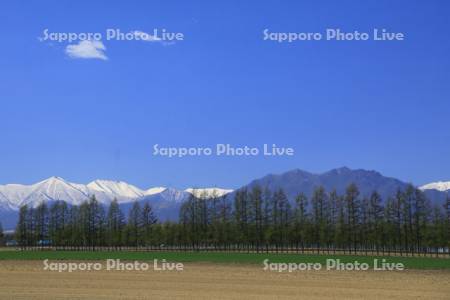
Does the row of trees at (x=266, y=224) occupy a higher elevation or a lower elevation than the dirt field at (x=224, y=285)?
higher

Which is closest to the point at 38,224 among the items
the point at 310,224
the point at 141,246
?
the point at 141,246

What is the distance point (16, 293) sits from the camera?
36.5 meters

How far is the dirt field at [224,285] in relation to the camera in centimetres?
3609

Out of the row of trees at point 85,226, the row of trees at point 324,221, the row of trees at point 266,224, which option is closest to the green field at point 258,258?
the row of trees at point 324,221

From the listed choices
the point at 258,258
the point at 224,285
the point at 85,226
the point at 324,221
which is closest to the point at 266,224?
the point at 324,221

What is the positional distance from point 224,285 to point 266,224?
7766 cm

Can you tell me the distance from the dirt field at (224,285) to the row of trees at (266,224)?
54691 millimetres

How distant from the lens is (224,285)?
41.8 meters

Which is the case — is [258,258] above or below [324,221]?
below

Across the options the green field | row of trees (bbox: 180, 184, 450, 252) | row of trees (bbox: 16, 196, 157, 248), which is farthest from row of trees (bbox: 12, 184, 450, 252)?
the green field

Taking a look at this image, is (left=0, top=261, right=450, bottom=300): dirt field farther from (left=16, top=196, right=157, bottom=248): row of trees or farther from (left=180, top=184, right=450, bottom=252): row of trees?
(left=16, top=196, right=157, bottom=248): row of trees

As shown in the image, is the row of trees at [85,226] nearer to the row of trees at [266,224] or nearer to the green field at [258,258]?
the row of trees at [266,224]

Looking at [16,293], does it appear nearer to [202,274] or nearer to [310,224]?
[202,274]

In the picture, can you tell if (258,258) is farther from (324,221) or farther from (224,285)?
(324,221)
